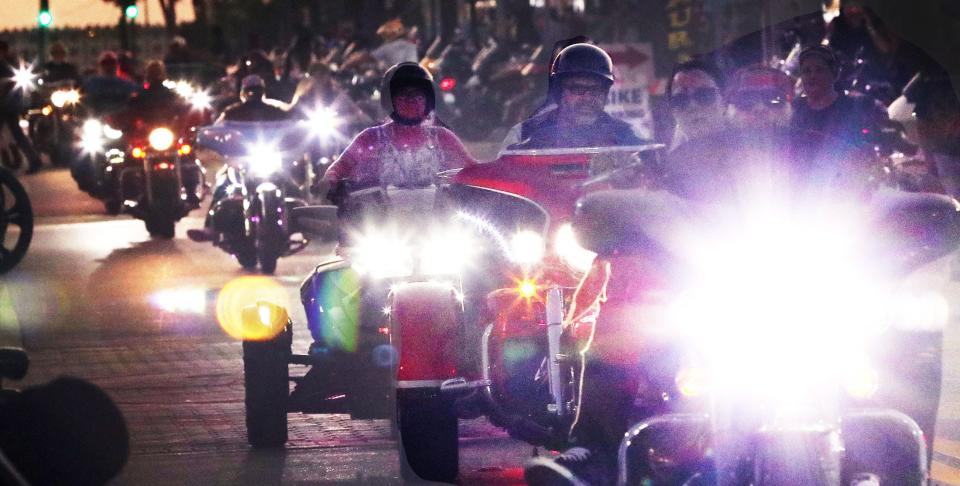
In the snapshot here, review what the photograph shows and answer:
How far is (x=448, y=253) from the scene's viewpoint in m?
8.60

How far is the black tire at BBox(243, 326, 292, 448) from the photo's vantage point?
938 centimetres

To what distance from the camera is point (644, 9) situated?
3728cm

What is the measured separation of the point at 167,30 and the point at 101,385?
354 ft

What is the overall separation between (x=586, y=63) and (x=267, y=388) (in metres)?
2.06

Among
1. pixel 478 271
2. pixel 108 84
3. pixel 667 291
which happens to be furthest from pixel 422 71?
pixel 108 84

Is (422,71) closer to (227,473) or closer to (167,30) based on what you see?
(227,473)

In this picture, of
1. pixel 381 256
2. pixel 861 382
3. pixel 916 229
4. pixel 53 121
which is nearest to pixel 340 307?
pixel 381 256

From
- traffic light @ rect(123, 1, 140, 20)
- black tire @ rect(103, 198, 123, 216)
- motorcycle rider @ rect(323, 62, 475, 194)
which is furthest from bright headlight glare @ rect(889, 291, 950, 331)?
traffic light @ rect(123, 1, 140, 20)

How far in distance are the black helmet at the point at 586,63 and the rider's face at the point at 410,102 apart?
1394mm

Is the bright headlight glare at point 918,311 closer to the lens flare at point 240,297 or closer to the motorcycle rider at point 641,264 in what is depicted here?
the motorcycle rider at point 641,264

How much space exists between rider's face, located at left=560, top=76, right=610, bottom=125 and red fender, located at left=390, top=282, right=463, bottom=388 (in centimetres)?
145

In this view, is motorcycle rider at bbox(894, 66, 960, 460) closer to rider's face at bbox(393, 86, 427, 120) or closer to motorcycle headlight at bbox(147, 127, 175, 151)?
rider's face at bbox(393, 86, 427, 120)

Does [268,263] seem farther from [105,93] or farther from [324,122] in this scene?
[105,93]

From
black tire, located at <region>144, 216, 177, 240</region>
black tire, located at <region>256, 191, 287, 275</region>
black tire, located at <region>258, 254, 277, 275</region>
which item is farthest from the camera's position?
black tire, located at <region>144, 216, 177, 240</region>
